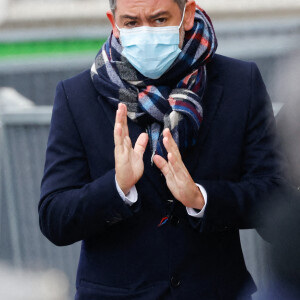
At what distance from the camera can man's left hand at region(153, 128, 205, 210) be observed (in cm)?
191

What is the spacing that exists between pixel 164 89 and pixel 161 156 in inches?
9.0

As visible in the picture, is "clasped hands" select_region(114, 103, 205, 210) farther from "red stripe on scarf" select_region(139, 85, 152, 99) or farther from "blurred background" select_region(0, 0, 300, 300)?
"blurred background" select_region(0, 0, 300, 300)

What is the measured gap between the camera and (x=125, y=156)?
192 centimetres

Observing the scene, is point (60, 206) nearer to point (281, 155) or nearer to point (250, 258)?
point (281, 155)

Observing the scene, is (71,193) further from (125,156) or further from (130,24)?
(130,24)

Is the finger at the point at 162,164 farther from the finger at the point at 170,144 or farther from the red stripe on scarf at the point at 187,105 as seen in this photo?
the red stripe on scarf at the point at 187,105

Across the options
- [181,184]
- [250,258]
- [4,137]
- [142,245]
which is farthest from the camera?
[4,137]

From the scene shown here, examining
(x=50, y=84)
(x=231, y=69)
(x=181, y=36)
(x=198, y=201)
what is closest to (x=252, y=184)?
(x=198, y=201)

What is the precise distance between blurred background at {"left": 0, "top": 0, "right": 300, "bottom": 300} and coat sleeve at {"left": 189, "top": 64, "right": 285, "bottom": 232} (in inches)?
4.0

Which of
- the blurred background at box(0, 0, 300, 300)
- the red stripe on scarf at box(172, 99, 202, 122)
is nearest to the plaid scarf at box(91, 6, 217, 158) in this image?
the red stripe on scarf at box(172, 99, 202, 122)

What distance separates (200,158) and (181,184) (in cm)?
20

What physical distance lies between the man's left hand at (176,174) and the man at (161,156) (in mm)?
60

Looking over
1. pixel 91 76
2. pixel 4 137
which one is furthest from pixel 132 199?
pixel 4 137

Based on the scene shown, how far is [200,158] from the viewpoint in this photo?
2.08m
